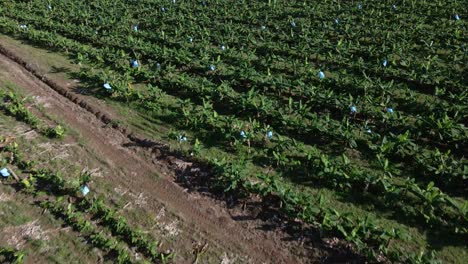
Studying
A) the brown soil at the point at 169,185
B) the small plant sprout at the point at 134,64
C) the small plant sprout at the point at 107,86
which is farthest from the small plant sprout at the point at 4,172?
the small plant sprout at the point at 134,64

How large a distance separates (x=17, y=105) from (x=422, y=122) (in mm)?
8423

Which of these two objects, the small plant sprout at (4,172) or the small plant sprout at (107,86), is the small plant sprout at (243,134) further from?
Answer: the small plant sprout at (4,172)

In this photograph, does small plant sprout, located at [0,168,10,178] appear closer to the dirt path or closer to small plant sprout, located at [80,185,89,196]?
small plant sprout, located at [80,185,89,196]

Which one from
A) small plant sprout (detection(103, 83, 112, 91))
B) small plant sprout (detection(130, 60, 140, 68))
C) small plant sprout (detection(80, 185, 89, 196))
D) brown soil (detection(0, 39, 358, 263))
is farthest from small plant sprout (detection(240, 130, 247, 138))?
small plant sprout (detection(130, 60, 140, 68))

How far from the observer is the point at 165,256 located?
5.56 meters

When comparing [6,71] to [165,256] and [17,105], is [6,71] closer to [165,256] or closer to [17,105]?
[17,105]

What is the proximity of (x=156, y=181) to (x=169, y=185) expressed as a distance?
0.26m

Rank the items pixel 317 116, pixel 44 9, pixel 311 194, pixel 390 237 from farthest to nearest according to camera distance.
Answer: pixel 44 9 < pixel 317 116 < pixel 311 194 < pixel 390 237

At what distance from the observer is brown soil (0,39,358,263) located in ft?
18.7

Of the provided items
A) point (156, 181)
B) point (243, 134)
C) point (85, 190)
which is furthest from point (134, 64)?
point (85, 190)

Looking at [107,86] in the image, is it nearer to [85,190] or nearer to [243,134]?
[85,190]

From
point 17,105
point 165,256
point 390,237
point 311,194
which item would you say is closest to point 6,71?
point 17,105

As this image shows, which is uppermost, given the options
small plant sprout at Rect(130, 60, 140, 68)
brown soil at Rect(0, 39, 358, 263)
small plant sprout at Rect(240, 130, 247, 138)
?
small plant sprout at Rect(130, 60, 140, 68)

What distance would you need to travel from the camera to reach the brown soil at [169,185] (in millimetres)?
5691
